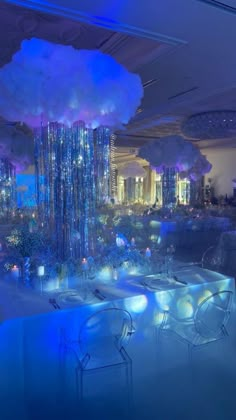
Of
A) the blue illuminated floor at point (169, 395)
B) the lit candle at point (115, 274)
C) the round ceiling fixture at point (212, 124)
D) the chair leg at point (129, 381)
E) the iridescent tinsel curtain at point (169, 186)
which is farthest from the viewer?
the iridescent tinsel curtain at point (169, 186)

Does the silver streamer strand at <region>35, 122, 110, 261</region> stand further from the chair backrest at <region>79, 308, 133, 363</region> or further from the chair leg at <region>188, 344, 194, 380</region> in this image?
the chair leg at <region>188, 344, 194, 380</region>

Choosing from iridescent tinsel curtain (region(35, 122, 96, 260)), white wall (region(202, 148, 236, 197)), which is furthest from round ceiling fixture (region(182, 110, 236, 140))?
white wall (region(202, 148, 236, 197))

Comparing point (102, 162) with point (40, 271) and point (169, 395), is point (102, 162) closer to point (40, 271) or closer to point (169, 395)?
point (40, 271)

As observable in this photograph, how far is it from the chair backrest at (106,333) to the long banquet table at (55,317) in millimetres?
64

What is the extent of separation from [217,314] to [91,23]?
117 inches

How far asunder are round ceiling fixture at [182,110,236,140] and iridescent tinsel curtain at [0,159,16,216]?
14.3ft

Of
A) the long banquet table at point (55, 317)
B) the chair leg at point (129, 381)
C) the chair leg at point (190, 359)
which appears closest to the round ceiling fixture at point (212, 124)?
the long banquet table at point (55, 317)

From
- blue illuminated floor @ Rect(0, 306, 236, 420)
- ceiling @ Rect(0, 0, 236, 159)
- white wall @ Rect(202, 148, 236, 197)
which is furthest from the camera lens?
white wall @ Rect(202, 148, 236, 197)

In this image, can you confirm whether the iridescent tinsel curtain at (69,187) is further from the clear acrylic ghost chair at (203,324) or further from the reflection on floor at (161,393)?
the reflection on floor at (161,393)

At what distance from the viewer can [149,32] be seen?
3.15 metres

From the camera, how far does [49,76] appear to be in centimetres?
264

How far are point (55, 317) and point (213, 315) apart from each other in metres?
1.54

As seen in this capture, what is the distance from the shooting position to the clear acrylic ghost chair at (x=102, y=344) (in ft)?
7.88

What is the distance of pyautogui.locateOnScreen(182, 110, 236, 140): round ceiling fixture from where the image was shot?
7.21 metres
